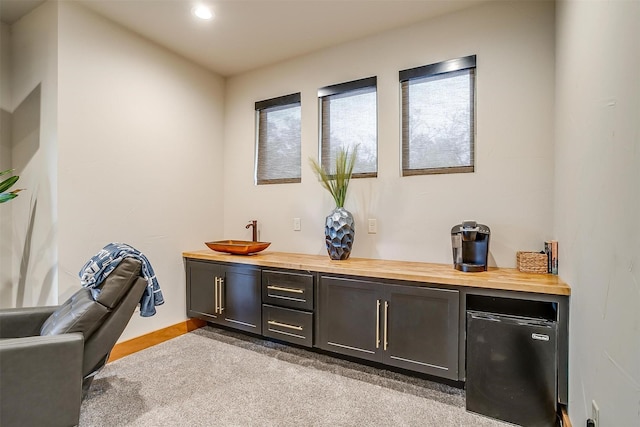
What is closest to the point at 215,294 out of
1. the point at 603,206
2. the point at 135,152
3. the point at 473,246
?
the point at 135,152

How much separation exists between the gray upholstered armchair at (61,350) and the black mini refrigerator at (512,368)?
6.71ft

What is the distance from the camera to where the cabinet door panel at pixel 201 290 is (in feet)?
10.3

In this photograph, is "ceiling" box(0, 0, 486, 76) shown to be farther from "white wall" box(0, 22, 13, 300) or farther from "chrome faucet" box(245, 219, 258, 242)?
"chrome faucet" box(245, 219, 258, 242)

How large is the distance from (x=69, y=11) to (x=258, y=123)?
178 cm

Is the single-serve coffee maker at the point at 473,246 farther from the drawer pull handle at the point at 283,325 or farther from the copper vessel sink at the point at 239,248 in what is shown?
the copper vessel sink at the point at 239,248

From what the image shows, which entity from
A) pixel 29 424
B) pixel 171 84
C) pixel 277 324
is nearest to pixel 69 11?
pixel 171 84

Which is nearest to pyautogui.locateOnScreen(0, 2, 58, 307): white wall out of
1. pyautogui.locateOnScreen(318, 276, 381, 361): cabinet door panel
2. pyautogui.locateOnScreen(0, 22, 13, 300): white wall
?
pyautogui.locateOnScreen(0, 22, 13, 300): white wall

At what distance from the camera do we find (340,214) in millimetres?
2809

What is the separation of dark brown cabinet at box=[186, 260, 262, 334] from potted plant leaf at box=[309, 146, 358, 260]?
716mm

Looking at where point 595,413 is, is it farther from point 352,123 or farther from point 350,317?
point 352,123

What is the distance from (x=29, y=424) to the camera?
1.46m

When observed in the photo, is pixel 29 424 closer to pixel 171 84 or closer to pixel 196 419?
pixel 196 419

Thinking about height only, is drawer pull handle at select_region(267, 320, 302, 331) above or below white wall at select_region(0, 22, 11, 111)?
below

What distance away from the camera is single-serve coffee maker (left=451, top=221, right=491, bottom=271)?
7.20ft
